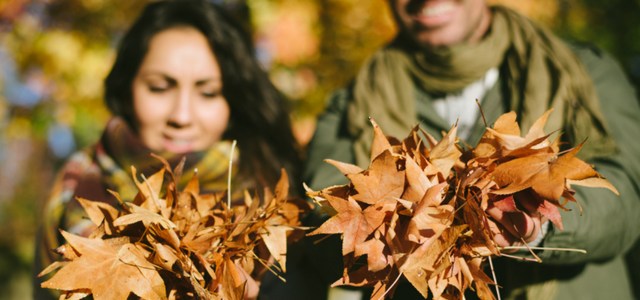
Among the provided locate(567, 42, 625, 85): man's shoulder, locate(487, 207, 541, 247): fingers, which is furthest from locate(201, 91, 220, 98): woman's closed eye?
locate(567, 42, 625, 85): man's shoulder

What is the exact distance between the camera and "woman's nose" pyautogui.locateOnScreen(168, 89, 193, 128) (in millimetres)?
1313

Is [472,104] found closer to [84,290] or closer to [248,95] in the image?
[248,95]

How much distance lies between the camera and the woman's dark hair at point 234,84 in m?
1.48

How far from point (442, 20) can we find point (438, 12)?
3 centimetres

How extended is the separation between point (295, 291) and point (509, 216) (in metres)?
0.80

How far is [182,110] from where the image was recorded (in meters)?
1.31

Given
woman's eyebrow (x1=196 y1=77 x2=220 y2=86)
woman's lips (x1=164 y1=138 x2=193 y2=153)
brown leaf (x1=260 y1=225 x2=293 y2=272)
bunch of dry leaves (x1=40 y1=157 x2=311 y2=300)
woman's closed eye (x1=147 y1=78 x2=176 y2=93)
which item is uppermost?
woman's closed eye (x1=147 y1=78 x2=176 y2=93)

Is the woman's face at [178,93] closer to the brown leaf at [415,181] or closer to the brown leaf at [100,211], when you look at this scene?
the brown leaf at [100,211]

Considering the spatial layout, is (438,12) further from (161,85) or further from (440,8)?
(161,85)

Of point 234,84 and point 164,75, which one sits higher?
point 164,75

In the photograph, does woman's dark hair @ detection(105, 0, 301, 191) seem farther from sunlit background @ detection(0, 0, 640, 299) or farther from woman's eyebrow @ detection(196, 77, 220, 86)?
sunlit background @ detection(0, 0, 640, 299)

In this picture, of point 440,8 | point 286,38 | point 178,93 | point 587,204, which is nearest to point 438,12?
point 440,8

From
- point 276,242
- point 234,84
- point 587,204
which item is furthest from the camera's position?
point 234,84

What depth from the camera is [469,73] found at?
122cm
